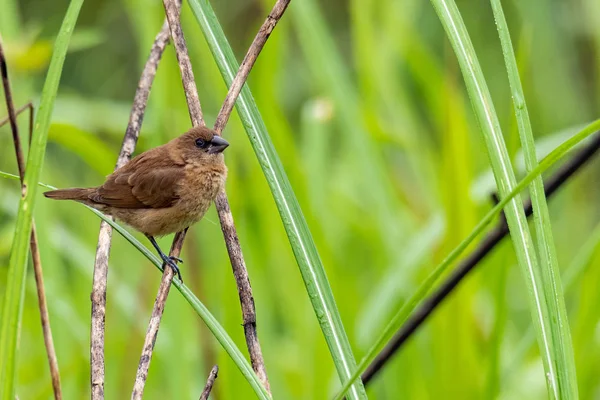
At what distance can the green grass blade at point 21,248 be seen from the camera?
1354 mm

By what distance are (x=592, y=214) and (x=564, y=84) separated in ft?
2.90

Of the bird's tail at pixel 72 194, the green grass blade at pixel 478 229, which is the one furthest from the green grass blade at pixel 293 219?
the bird's tail at pixel 72 194

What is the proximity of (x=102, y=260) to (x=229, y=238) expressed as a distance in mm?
346

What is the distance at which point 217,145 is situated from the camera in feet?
9.48

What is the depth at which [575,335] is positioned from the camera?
2.83 metres

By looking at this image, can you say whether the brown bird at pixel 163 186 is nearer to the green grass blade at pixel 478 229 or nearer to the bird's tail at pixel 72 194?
the bird's tail at pixel 72 194

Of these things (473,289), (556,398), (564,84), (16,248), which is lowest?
(556,398)

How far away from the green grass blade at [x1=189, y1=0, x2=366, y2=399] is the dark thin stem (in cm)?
81

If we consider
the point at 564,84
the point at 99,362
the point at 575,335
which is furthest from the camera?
the point at 564,84

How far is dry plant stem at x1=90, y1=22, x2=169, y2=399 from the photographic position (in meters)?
1.76

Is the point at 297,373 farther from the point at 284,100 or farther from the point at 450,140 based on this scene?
the point at 284,100

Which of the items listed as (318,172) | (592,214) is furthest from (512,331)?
(592,214)

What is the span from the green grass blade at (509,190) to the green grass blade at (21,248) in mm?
757

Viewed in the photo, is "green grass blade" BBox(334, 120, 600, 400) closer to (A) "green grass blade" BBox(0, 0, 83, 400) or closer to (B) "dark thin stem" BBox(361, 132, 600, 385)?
(A) "green grass blade" BBox(0, 0, 83, 400)
